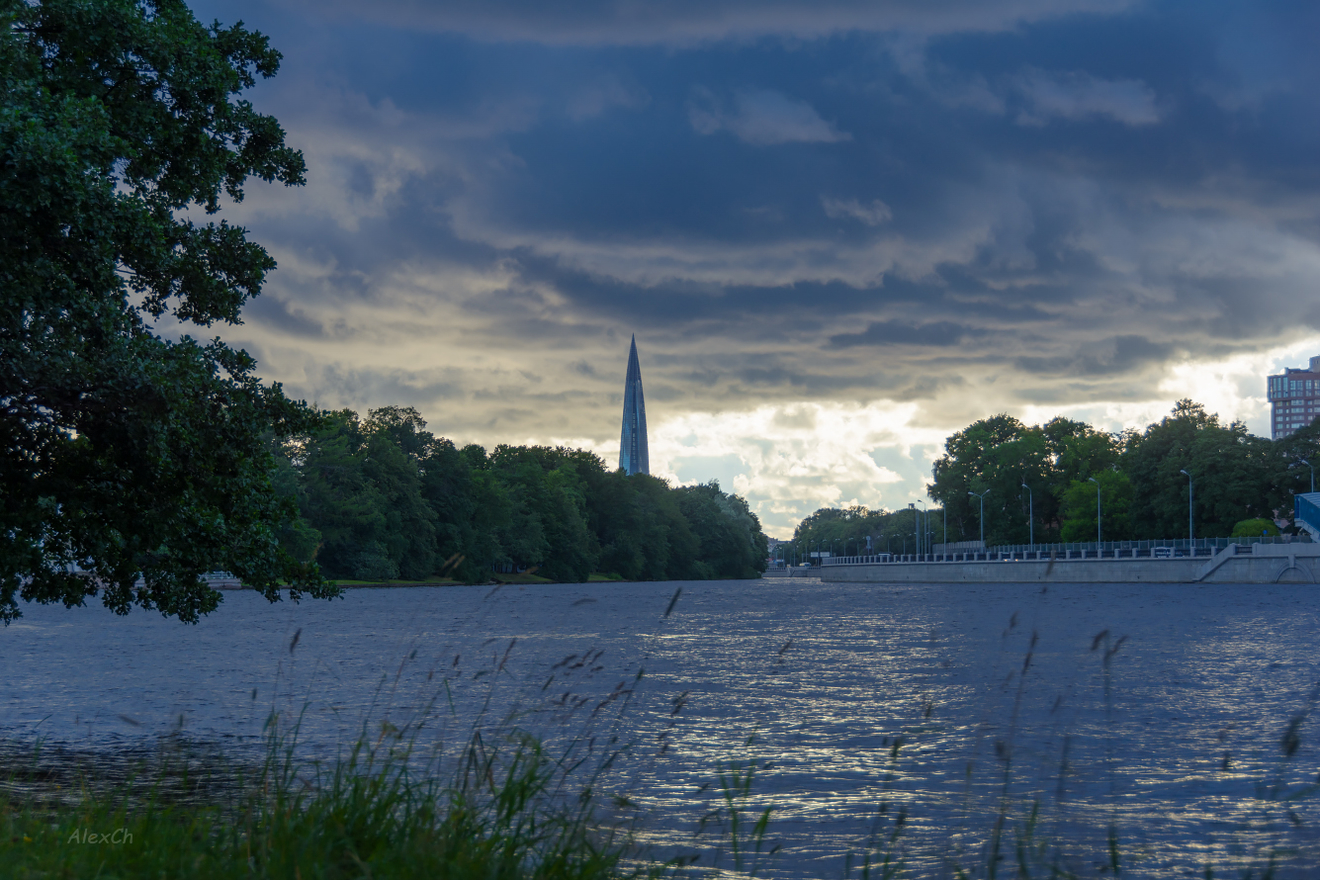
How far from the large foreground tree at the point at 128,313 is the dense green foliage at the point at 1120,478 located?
10697cm

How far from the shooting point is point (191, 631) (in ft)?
148

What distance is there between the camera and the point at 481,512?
413 feet

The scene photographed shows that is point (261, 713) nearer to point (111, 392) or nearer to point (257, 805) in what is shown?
point (111, 392)

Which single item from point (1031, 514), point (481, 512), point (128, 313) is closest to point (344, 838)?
point (128, 313)

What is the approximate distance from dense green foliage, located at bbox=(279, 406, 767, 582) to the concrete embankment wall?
1654 inches

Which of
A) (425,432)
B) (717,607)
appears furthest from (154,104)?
(425,432)

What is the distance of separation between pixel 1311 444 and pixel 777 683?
10615 centimetres

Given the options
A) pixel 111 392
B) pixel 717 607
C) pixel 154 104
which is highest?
pixel 154 104

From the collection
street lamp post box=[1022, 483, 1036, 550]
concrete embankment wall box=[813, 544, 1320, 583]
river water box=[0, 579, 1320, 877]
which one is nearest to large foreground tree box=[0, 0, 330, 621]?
river water box=[0, 579, 1320, 877]

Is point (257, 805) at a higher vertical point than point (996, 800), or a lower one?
higher

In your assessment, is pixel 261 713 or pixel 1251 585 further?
pixel 1251 585

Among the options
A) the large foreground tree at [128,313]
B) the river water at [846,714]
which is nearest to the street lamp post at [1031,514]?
the river water at [846,714]

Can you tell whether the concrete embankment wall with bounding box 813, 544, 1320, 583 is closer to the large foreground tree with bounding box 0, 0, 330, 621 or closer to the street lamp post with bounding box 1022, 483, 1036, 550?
the street lamp post with bounding box 1022, 483, 1036, 550

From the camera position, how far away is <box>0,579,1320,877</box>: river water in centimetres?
959
